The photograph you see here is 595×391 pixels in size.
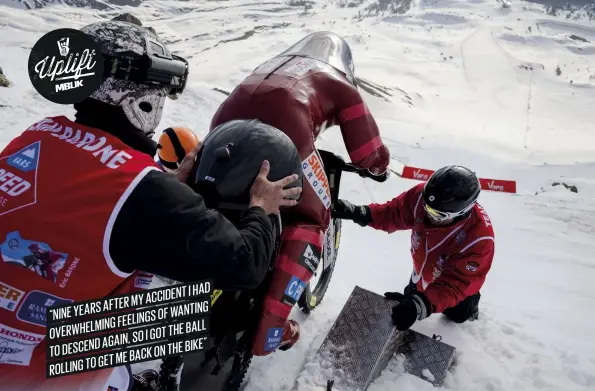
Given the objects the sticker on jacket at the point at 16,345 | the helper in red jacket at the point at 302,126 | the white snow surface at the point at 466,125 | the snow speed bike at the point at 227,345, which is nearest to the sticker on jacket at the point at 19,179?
the sticker on jacket at the point at 16,345

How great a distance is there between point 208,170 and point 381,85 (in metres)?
26.9

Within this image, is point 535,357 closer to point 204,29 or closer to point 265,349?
point 265,349

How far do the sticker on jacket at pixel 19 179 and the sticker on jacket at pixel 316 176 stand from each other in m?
1.60

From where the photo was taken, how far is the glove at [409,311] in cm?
307

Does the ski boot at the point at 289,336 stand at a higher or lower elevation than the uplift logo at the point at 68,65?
lower

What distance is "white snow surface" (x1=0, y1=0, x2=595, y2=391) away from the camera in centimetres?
342

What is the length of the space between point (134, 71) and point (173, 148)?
2.15 metres

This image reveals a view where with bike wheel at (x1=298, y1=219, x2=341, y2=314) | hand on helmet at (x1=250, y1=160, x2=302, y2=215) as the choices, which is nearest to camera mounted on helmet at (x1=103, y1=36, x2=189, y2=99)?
hand on helmet at (x1=250, y1=160, x2=302, y2=215)

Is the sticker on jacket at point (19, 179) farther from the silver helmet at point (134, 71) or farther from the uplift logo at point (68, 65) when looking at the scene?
the silver helmet at point (134, 71)

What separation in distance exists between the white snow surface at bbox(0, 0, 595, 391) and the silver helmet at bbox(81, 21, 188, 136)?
1.95 m

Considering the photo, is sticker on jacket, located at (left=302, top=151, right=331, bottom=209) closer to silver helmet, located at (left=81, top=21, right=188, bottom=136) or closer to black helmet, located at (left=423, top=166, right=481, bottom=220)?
black helmet, located at (left=423, top=166, right=481, bottom=220)

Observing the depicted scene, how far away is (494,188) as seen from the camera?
10812mm

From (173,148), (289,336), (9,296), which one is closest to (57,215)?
(9,296)

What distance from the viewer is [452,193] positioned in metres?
3.20
